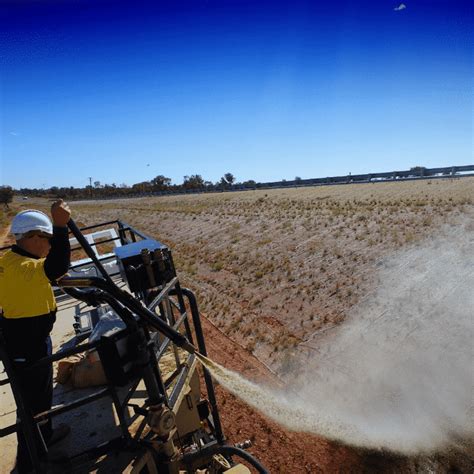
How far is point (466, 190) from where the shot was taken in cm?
1888

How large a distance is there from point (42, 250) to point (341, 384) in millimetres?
6240

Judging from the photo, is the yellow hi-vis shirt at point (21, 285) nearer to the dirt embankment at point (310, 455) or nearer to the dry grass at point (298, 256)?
the dirt embankment at point (310, 455)

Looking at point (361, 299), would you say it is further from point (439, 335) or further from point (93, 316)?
point (93, 316)

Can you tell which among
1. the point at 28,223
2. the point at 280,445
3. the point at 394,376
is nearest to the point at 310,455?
the point at 280,445

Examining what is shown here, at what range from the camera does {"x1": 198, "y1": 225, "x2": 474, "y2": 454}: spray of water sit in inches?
238

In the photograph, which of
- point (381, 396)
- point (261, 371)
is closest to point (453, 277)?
point (381, 396)

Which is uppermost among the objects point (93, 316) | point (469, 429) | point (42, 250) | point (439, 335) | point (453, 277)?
point (42, 250)

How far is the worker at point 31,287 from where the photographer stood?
270 centimetres

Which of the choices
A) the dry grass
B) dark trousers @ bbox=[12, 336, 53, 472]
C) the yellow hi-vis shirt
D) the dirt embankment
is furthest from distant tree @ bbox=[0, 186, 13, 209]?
the yellow hi-vis shirt

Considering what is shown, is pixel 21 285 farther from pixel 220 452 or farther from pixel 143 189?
pixel 143 189

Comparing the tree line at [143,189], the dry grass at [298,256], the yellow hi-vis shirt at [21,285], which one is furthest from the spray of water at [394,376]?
the tree line at [143,189]

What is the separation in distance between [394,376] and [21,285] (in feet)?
22.7

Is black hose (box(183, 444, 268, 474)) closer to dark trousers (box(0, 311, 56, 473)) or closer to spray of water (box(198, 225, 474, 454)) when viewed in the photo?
spray of water (box(198, 225, 474, 454))

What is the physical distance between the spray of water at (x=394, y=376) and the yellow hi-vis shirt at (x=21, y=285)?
251 cm
